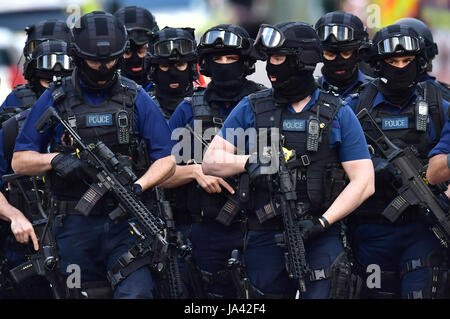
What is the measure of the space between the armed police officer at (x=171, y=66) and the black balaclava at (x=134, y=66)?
0.90 meters

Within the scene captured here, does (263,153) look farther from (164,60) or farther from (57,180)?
(164,60)

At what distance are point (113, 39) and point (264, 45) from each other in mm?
1102

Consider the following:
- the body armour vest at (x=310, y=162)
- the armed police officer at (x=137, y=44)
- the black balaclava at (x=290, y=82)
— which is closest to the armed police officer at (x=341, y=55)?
the armed police officer at (x=137, y=44)

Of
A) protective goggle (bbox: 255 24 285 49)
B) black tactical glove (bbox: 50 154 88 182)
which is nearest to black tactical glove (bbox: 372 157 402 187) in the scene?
protective goggle (bbox: 255 24 285 49)

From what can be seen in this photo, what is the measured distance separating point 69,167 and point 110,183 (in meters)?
0.33

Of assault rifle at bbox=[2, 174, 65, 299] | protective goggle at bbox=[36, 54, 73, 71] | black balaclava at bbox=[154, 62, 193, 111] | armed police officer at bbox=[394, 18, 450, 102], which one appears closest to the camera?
assault rifle at bbox=[2, 174, 65, 299]

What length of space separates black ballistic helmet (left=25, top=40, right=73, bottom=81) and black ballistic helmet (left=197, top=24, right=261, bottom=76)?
3.97ft

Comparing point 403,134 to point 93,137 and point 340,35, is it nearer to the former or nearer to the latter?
point 340,35

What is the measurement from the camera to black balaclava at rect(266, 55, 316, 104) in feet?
30.2

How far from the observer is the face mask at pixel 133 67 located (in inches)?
484

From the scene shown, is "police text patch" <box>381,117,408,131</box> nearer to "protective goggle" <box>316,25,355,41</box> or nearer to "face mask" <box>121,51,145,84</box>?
"protective goggle" <box>316,25,355,41</box>

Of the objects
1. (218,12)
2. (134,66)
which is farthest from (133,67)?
(218,12)
